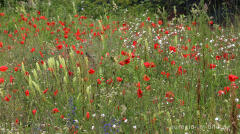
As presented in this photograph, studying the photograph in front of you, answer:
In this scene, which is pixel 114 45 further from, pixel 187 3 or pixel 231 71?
pixel 187 3

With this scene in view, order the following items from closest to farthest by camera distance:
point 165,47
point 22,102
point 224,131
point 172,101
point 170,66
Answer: point 224,131 < point 172,101 < point 22,102 < point 170,66 < point 165,47

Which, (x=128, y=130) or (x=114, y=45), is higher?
(x=114, y=45)

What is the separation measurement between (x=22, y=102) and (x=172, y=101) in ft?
5.21

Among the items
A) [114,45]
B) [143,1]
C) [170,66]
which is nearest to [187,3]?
[143,1]

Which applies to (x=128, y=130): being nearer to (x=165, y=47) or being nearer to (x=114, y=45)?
(x=165, y=47)

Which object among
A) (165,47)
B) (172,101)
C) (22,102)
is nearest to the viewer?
(172,101)

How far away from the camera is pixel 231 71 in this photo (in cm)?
336

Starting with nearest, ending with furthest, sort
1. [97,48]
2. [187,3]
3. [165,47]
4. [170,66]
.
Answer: [170,66], [165,47], [97,48], [187,3]

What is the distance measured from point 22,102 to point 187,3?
17.1ft

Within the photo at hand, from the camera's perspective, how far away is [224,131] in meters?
2.12

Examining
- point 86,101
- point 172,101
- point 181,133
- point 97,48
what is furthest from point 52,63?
point 97,48

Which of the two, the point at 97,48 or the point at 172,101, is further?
the point at 97,48

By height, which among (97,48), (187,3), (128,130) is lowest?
(128,130)

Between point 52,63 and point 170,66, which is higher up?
point 52,63
